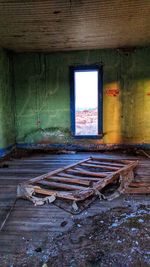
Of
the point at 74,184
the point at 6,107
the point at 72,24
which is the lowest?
the point at 74,184

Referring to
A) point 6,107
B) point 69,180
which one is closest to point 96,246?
point 69,180

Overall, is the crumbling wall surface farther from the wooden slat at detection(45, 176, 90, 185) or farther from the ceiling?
the wooden slat at detection(45, 176, 90, 185)

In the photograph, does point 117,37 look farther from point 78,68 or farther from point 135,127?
point 135,127

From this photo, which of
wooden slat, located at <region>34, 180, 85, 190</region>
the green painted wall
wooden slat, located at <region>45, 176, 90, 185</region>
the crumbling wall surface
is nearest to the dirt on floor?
wooden slat, located at <region>34, 180, 85, 190</region>

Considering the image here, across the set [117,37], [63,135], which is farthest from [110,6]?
[63,135]

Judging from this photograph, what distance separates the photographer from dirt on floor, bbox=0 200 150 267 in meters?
1.92

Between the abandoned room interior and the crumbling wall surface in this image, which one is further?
the crumbling wall surface

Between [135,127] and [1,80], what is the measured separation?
3.24 meters

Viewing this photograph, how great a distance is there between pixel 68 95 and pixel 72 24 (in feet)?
6.94

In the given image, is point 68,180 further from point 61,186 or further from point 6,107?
point 6,107

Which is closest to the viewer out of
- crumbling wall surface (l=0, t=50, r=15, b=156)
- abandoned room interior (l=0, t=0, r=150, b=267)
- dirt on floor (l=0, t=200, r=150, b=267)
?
dirt on floor (l=0, t=200, r=150, b=267)

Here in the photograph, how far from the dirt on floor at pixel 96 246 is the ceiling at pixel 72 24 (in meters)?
2.66

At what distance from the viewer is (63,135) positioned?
20.1ft

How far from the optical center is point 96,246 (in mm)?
2107
